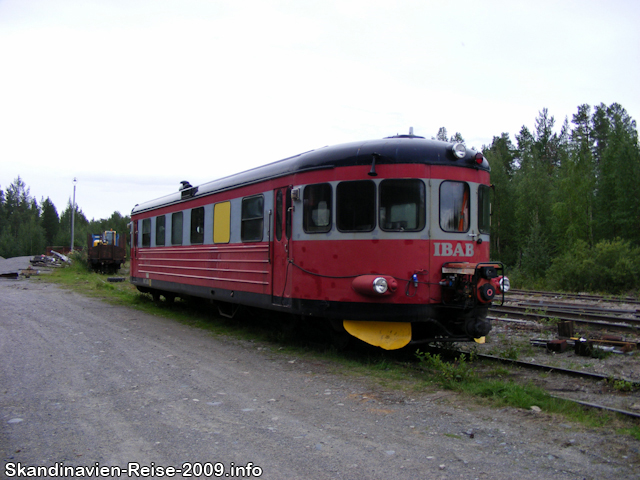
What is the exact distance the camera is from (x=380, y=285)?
6.85 m

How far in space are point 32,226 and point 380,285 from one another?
100 meters

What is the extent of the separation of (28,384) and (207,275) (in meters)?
4.85

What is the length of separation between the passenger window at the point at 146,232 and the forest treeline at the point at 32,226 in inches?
2919

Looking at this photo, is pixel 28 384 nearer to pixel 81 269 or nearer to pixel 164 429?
pixel 164 429

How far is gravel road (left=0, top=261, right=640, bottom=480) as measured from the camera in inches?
154

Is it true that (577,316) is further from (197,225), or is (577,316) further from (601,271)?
(601,271)

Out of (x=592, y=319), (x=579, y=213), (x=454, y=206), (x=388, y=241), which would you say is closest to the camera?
(x=388, y=241)

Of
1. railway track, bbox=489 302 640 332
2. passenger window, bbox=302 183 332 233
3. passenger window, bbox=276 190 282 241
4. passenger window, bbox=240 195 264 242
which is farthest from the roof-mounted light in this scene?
railway track, bbox=489 302 640 332

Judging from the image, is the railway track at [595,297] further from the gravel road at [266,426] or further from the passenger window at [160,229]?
the gravel road at [266,426]

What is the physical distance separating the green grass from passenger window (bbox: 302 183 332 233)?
190 centimetres

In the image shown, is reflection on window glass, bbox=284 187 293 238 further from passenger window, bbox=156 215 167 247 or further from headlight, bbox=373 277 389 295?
passenger window, bbox=156 215 167 247

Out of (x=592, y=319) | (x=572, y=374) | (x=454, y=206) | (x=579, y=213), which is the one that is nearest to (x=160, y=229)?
(x=454, y=206)

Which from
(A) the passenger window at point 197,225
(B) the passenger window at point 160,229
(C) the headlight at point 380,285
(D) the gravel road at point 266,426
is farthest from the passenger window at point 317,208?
(B) the passenger window at point 160,229

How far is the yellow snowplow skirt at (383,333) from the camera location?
7105 millimetres
